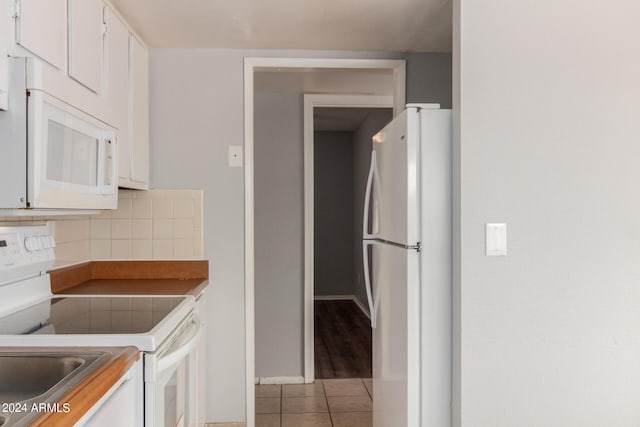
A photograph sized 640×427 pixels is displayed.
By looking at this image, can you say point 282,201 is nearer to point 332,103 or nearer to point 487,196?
point 332,103

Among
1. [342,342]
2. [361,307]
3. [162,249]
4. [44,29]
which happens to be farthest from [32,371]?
[361,307]

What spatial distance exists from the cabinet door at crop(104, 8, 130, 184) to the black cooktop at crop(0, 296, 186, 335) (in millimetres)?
573

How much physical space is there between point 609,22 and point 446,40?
0.83m

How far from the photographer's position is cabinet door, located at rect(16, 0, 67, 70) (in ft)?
4.23

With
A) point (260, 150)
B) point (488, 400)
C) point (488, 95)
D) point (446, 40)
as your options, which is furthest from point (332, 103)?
point (488, 400)

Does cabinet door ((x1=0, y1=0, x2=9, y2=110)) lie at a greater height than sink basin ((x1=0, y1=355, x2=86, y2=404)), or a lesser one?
greater

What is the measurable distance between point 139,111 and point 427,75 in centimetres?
157

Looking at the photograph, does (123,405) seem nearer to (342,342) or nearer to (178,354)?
(178,354)

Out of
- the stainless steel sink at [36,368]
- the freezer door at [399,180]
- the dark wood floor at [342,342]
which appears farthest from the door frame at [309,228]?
the stainless steel sink at [36,368]

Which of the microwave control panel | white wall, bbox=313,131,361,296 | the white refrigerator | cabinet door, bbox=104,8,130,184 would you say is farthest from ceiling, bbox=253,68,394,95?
white wall, bbox=313,131,361,296

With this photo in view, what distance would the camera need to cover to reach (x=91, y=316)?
163cm

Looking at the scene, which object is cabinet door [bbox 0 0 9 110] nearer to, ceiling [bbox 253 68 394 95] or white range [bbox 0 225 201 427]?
white range [bbox 0 225 201 427]

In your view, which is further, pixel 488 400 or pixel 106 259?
pixel 106 259

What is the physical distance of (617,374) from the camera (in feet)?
5.82
